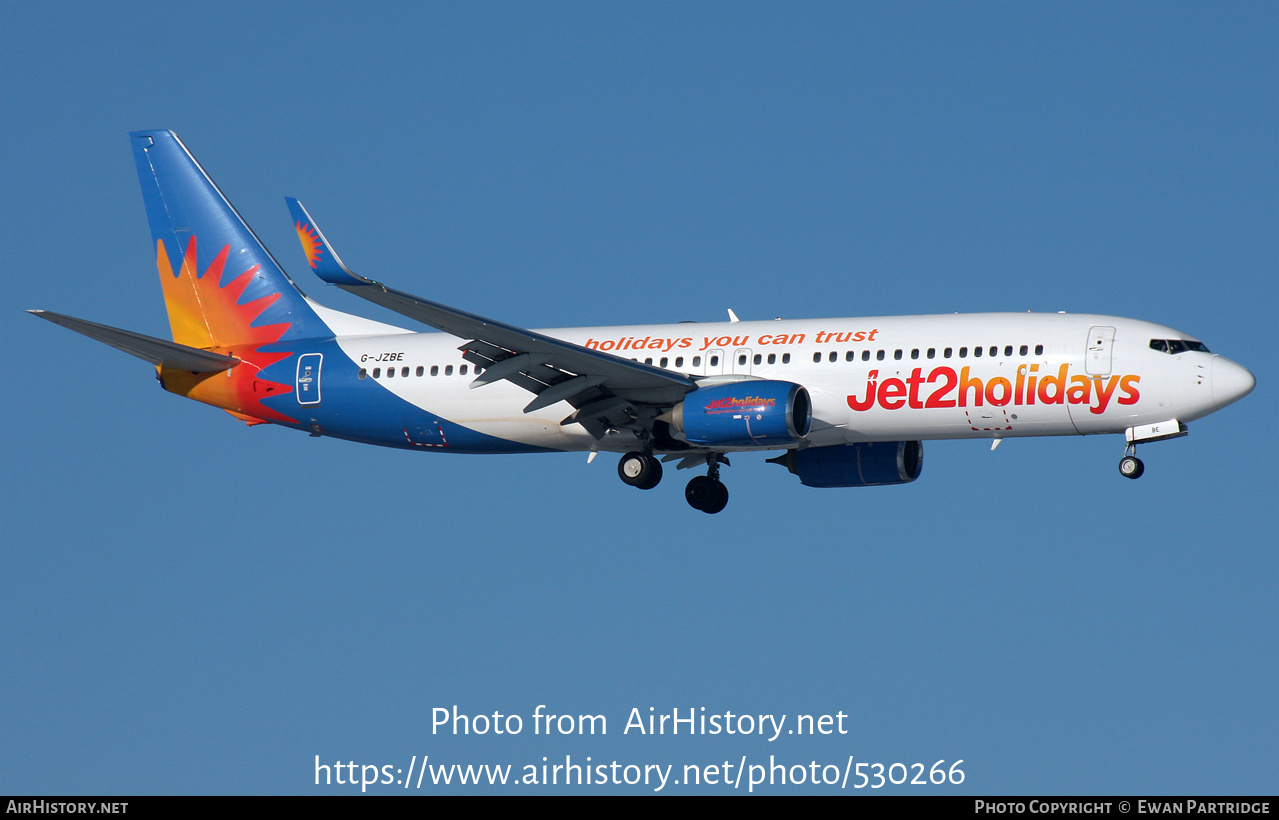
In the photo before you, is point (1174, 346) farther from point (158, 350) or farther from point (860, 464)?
point (158, 350)

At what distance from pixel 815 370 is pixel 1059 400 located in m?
6.00

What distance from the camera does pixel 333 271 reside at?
3353 centimetres

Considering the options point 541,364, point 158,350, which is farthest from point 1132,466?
point 158,350

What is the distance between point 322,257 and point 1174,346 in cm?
2000

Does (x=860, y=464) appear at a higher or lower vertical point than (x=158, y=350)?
lower

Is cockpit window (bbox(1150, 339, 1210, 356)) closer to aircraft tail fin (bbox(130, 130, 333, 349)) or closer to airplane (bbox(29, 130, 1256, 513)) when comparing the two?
airplane (bbox(29, 130, 1256, 513))

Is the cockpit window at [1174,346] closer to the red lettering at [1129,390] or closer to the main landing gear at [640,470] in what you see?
the red lettering at [1129,390]

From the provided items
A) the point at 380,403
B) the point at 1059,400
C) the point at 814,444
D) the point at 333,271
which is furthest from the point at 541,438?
the point at 1059,400

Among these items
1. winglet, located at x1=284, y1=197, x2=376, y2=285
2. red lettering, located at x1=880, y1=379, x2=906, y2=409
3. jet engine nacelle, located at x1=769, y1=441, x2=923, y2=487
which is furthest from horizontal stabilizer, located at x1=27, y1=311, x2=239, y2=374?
red lettering, located at x1=880, y1=379, x2=906, y2=409

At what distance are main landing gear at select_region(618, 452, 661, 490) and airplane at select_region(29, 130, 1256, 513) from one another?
5 centimetres

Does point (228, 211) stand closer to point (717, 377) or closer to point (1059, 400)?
point (717, 377)

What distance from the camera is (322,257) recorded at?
33.8 metres

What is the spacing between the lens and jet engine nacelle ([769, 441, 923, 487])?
4222 centimetres

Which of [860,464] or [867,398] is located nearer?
[867,398]
